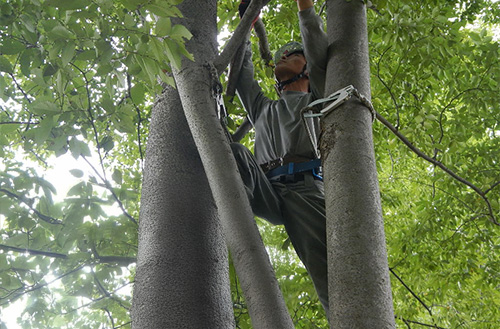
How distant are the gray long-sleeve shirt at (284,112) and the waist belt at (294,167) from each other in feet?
0.26

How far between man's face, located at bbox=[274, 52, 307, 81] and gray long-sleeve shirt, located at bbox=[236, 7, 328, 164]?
148 mm

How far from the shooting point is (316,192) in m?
2.32

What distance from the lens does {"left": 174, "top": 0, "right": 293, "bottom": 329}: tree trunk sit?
1.35 meters

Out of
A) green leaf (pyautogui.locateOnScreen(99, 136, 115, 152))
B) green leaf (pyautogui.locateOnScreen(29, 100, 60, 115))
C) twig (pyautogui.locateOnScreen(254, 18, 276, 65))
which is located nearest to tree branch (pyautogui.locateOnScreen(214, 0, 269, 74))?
green leaf (pyautogui.locateOnScreen(29, 100, 60, 115))

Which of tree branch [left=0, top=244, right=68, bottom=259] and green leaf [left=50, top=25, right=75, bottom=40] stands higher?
green leaf [left=50, top=25, right=75, bottom=40]

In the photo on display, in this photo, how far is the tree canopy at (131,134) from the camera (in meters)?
2.18

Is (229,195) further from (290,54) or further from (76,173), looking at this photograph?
(290,54)

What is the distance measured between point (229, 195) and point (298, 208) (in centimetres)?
72

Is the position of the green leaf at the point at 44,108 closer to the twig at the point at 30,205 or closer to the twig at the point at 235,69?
the twig at the point at 30,205

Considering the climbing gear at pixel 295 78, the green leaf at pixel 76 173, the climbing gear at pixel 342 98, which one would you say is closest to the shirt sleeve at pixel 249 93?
the climbing gear at pixel 295 78

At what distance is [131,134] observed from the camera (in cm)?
427

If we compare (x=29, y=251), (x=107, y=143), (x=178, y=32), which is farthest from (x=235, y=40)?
(x=29, y=251)

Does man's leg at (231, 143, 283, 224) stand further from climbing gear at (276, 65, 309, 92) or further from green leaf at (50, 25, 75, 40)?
climbing gear at (276, 65, 309, 92)

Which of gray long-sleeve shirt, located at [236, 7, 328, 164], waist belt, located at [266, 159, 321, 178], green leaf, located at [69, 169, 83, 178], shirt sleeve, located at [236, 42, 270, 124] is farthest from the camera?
shirt sleeve, located at [236, 42, 270, 124]
